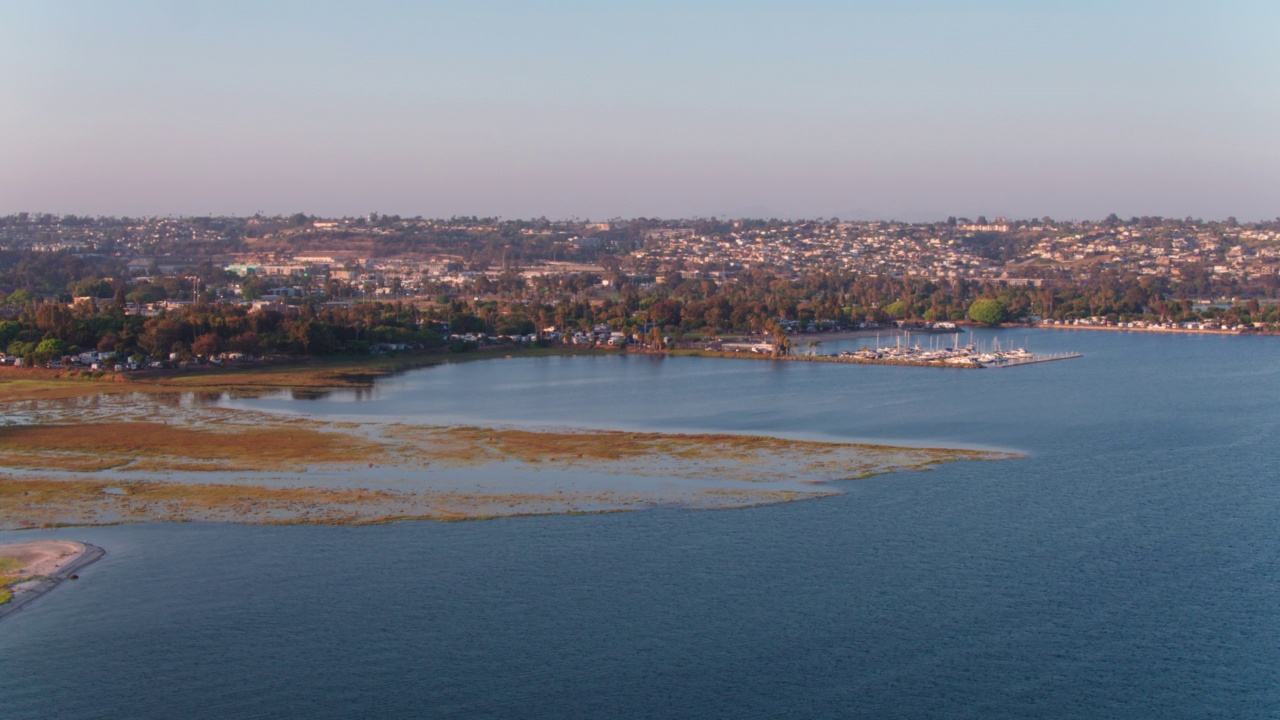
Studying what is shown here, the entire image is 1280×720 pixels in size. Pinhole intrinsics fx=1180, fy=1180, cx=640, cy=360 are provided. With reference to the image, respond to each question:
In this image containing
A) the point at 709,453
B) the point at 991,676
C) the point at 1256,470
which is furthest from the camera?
the point at 709,453

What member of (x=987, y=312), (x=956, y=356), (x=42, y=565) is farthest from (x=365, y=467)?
(x=987, y=312)

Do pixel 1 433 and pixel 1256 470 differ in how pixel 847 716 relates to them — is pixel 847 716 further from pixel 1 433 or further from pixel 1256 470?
pixel 1 433

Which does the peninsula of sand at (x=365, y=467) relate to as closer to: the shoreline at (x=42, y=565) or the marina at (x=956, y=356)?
the shoreline at (x=42, y=565)

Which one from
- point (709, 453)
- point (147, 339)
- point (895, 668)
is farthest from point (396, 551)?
point (147, 339)

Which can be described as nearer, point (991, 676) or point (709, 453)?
point (991, 676)

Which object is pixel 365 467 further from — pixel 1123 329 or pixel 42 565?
pixel 1123 329

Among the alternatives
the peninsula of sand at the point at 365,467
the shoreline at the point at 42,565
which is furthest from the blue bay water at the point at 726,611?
the peninsula of sand at the point at 365,467

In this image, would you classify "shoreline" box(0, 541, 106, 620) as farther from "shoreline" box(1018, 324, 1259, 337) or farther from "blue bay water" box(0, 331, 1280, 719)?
"shoreline" box(1018, 324, 1259, 337)
